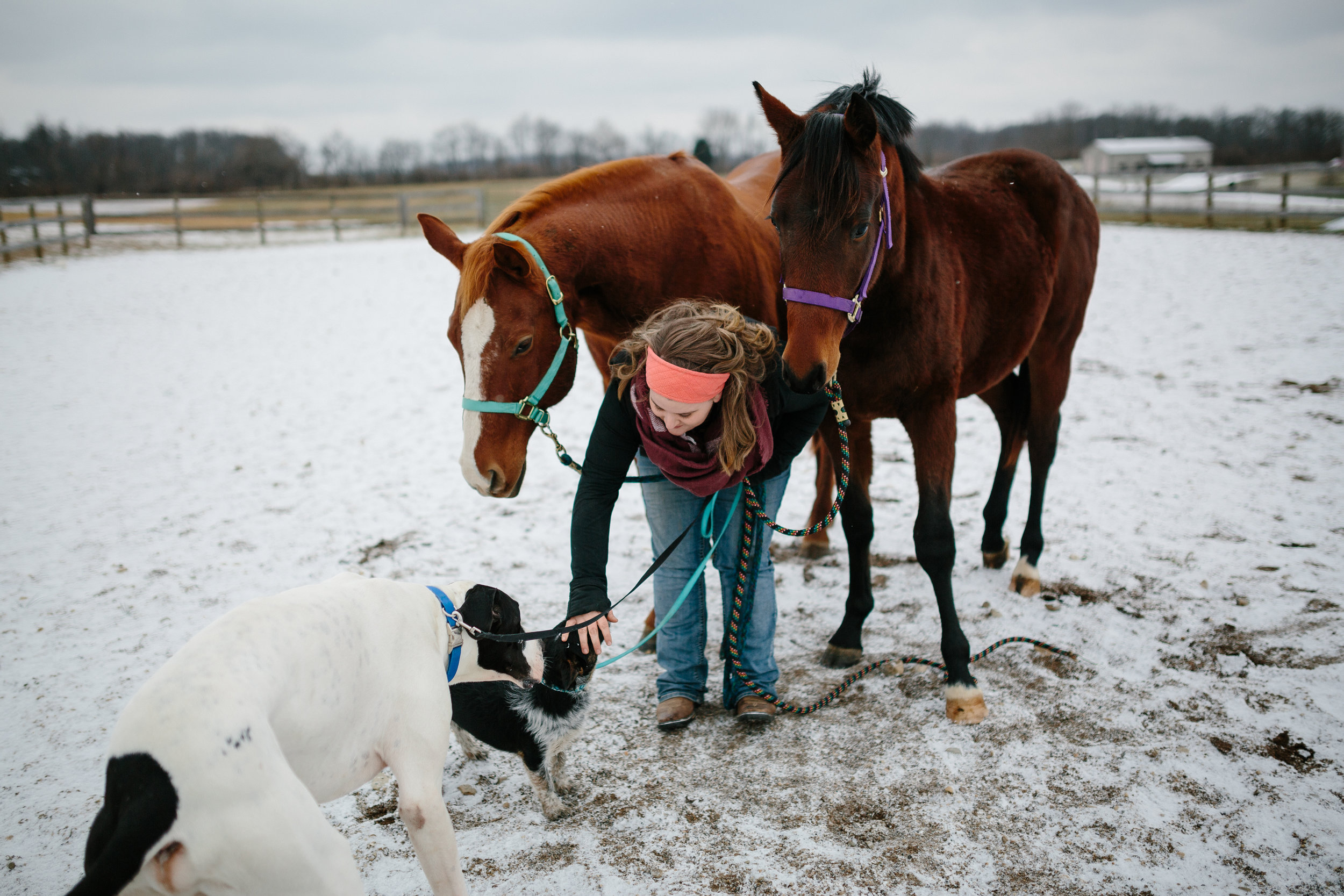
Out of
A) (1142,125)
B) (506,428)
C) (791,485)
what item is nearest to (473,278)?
(506,428)

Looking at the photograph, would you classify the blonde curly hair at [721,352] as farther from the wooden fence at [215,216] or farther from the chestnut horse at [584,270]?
the wooden fence at [215,216]

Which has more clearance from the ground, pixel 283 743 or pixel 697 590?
pixel 283 743

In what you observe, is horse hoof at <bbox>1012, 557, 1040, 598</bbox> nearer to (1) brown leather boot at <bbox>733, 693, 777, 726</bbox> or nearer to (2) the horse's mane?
(1) brown leather boot at <bbox>733, 693, 777, 726</bbox>

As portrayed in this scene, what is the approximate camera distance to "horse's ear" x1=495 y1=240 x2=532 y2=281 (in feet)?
8.25

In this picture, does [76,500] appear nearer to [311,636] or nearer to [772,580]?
[311,636]

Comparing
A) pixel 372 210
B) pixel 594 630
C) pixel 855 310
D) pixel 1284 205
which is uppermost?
pixel 372 210

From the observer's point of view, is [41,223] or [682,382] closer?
[682,382]

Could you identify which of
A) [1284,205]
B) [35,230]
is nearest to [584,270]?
[1284,205]

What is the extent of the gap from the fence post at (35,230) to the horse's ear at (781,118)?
58.7ft

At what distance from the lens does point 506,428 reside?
105 inches

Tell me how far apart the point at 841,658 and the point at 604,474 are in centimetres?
151

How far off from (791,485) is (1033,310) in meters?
2.24

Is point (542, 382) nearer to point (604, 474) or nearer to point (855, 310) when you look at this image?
point (604, 474)

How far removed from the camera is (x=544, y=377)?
271cm
